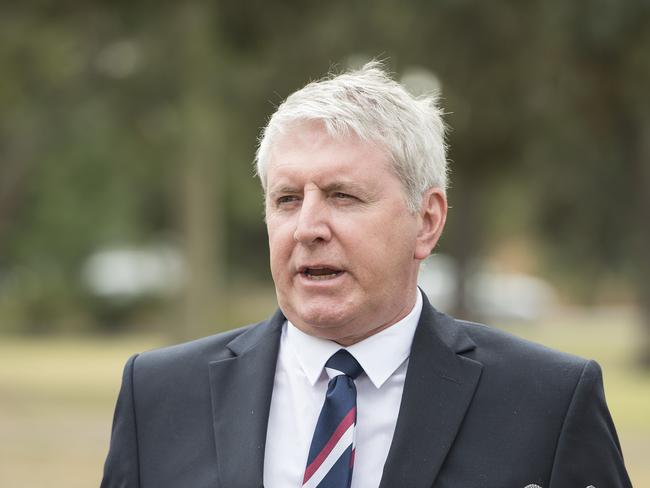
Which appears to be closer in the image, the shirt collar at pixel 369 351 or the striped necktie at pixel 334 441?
the striped necktie at pixel 334 441

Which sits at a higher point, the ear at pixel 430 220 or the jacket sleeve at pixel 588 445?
the ear at pixel 430 220

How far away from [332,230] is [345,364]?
338 millimetres

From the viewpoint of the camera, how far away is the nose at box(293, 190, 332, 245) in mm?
3053

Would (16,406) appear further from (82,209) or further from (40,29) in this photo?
(82,209)

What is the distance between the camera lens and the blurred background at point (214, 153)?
14.3 m

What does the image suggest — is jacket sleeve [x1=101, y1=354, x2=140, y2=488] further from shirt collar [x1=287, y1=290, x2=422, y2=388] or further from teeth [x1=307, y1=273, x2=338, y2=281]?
teeth [x1=307, y1=273, x2=338, y2=281]

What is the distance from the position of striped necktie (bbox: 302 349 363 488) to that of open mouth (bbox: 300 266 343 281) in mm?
251

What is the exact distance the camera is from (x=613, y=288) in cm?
5941

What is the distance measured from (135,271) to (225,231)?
11.8ft

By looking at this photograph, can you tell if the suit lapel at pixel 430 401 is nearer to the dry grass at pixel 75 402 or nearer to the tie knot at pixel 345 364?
the tie knot at pixel 345 364

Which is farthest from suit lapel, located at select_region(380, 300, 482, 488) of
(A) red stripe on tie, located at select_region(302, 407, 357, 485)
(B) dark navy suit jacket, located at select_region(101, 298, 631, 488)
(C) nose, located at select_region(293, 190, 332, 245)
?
(C) nose, located at select_region(293, 190, 332, 245)

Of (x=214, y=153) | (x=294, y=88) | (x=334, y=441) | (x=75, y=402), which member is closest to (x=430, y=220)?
(x=334, y=441)

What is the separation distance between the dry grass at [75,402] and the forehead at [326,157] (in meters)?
7.71

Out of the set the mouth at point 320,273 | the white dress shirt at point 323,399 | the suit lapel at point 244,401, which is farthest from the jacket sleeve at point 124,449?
the mouth at point 320,273
